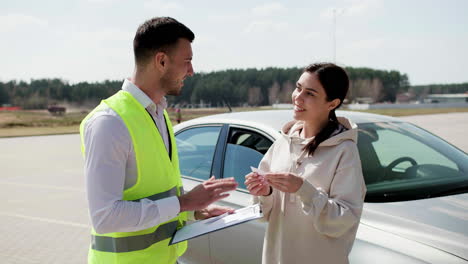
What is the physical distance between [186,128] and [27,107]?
66.3 metres

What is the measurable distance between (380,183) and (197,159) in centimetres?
162

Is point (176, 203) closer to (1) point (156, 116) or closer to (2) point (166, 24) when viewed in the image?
(1) point (156, 116)

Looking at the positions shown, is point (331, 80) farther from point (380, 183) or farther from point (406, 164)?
point (406, 164)

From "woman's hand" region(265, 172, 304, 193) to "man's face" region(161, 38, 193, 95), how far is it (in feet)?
1.87

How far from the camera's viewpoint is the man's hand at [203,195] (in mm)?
2021

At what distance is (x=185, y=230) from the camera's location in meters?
2.14

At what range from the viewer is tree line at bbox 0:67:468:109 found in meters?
68.4

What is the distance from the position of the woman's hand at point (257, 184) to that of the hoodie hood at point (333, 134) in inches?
11.5

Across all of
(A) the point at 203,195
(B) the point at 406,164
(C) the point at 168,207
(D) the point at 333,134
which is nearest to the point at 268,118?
(B) the point at 406,164

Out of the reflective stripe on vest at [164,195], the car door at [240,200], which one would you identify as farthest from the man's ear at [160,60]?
the car door at [240,200]

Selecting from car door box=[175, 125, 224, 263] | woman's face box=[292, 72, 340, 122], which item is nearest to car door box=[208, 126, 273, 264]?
car door box=[175, 125, 224, 263]

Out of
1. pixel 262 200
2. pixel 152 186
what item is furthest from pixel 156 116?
pixel 262 200

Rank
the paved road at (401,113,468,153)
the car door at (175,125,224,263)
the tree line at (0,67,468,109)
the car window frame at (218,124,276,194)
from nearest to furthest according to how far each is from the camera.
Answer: the car window frame at (218,124,276,194) → the car door at (175,125,224,263) → the paved road at (401,113,468,153) → the tree line at (0,67,468,109)

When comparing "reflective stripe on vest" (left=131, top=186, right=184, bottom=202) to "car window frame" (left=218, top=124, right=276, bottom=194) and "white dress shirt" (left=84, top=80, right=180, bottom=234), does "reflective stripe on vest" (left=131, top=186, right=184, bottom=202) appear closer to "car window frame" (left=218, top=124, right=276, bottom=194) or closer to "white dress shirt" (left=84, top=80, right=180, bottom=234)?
"white dress shirt" (left=84, top=80, right=180, bottom=234)
